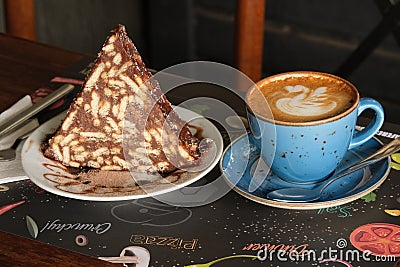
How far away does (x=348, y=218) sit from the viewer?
95cm

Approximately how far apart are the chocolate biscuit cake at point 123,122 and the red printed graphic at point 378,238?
0.73 feet

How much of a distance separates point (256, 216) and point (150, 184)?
13cm

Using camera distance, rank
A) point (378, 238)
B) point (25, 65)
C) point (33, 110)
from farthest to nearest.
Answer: point (25, 65) → point (33, 110) → point (378, 238)

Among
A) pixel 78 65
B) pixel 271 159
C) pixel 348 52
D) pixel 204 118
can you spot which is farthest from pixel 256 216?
pixel 348 52

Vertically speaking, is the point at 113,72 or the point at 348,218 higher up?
the point at 113,72

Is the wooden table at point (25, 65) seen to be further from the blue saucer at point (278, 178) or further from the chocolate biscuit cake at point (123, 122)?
the blue saucer at point (278, 178)

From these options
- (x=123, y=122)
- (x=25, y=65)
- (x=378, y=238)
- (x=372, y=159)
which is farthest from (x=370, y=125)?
(x=25, y=65)

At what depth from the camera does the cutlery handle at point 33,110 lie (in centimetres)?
113

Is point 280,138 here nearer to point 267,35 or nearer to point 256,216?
point 256,216

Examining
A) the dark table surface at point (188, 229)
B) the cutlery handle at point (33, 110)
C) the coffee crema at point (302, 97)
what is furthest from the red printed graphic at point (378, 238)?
the cutlery handle at point (33, 110)

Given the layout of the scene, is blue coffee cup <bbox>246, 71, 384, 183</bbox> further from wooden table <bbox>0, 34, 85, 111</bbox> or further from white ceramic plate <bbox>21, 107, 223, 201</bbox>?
wooden table <bbox>0, 34, 85, 111</bbox>

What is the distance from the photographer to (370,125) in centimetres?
105

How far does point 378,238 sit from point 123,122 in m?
0.33

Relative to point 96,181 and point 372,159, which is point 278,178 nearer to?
point 372,159
